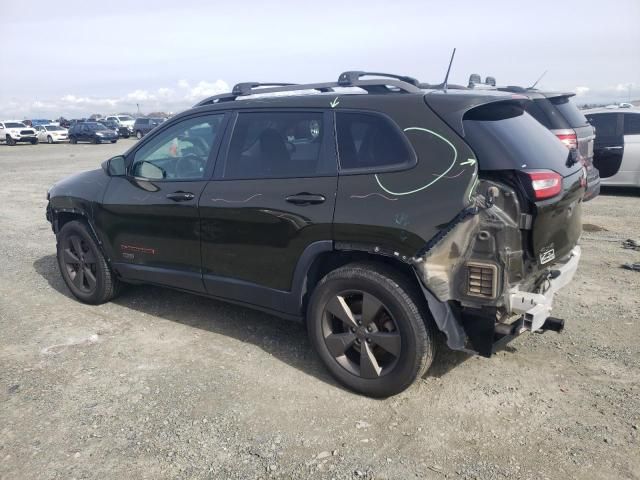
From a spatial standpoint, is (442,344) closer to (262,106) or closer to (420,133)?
(420,133)

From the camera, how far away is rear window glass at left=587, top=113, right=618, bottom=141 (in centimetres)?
962

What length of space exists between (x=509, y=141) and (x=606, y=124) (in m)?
7.84

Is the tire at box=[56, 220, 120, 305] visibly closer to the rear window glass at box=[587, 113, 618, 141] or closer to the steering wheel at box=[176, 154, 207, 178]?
the steering wheel at box=[176, 154, 207, 178]

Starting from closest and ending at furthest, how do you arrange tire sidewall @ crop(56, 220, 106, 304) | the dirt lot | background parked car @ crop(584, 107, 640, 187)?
1. the dirt lot
2. tire sidewall @ crop(56, 220, 106, 304)
3. background parked car @ crop(584, 107, 640, 187)

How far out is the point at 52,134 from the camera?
38750mm

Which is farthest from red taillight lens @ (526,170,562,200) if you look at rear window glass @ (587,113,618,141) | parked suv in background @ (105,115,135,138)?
parked suv in background @ (105,115,135,138)

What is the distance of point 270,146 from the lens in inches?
150

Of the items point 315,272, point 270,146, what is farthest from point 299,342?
point 270,146

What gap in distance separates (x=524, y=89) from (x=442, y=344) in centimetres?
527

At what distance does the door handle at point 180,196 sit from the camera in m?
4.09

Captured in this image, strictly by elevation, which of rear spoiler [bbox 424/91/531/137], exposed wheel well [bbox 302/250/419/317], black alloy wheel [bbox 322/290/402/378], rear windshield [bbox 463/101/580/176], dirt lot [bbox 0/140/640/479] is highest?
rear spoiler [bbox 424/91/531/137]

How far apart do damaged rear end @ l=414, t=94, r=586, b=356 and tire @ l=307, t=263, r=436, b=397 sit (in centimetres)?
16

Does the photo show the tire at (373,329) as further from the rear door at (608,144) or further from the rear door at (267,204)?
the rear door at (608,144)

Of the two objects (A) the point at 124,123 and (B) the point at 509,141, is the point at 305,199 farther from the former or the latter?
(A) the point at 124,123
